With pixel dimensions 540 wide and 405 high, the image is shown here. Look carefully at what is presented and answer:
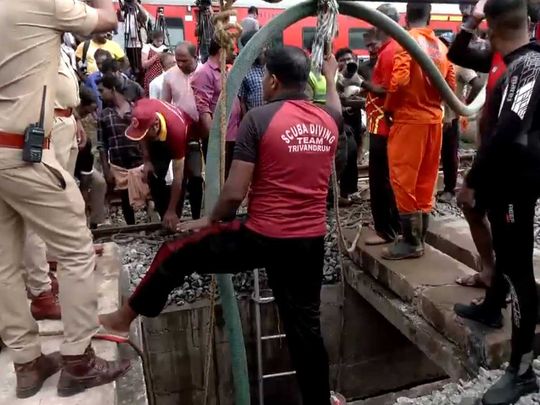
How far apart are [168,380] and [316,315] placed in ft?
8.39

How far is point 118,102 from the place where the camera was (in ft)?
18.9

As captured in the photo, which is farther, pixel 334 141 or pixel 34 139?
pixel 334 141

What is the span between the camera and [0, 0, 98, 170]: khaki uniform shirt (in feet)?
7.11

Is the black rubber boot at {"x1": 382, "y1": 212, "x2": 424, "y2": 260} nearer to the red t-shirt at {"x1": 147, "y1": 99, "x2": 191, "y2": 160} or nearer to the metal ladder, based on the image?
the metal ladder

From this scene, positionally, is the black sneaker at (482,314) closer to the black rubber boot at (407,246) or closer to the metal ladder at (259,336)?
the black rubber boot at (407,246)

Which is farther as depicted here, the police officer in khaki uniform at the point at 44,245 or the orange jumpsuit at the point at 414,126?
the orange jumpsuit at the point at 414,126

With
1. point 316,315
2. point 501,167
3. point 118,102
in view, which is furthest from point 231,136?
point 501,167

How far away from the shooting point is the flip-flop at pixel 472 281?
406 centimetres

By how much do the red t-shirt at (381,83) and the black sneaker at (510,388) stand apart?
230 cm

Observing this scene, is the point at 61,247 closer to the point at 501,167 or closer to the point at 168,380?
the point at 501,167

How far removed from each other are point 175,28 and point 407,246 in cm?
1106

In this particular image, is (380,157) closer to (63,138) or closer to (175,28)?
(63,138)

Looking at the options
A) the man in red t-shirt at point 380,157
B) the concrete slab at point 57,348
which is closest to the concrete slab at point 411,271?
the man in red t-shirt at point 380,157

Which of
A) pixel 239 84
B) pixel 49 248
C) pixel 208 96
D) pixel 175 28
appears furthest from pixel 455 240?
pixel 175 28
